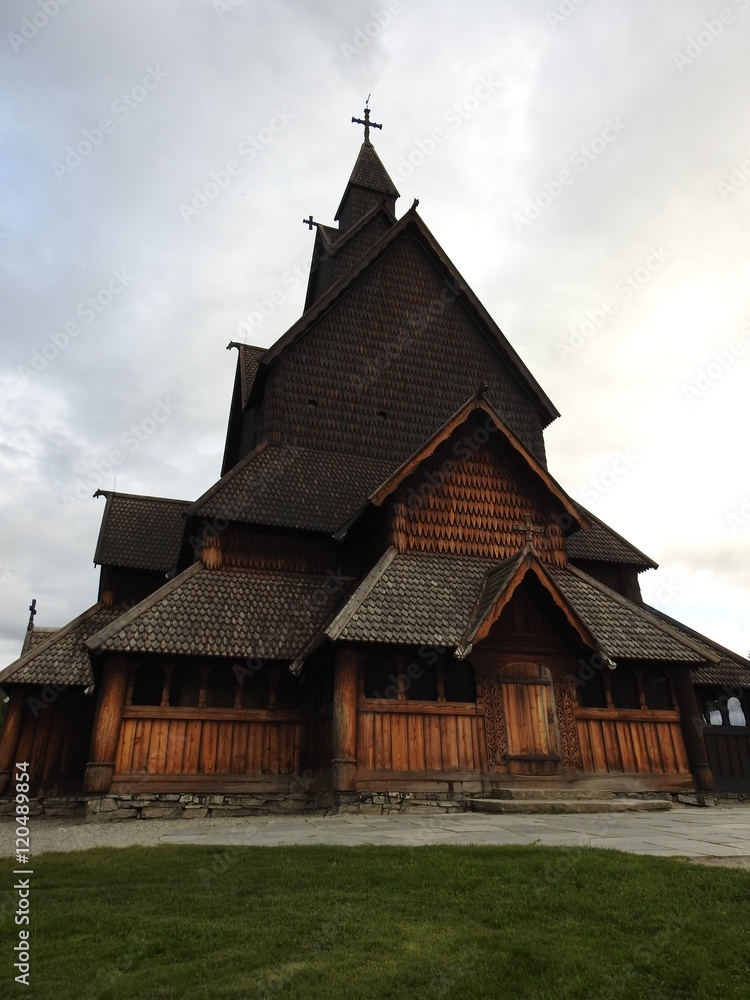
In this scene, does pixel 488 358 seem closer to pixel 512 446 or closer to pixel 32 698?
pixel 512 446

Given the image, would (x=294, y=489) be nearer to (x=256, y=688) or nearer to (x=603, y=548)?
(x=256, y=688)

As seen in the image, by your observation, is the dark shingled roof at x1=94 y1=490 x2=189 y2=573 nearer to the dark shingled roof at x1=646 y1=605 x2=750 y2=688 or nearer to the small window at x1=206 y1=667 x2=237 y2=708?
the small window at x1=206 y1=667 x2=237 y2=708

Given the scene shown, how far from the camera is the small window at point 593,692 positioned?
44.5 feet

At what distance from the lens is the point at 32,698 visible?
15.2 meters

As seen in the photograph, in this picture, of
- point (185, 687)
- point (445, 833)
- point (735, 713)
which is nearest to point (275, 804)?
point (185, 687)

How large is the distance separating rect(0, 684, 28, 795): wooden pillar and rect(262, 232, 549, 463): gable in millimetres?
8030

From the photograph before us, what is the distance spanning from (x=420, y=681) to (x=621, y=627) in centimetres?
449

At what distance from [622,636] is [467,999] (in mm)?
11515

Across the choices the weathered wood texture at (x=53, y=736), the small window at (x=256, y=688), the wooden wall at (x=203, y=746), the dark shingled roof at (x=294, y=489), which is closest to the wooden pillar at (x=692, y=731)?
the wooden wall at (x=203, y=746)

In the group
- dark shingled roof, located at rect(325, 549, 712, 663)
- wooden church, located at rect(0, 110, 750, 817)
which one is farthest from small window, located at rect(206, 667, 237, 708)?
dark shingled roof, located at rect(325, 549, 712, 663)

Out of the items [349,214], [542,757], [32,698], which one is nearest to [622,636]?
[542,757]

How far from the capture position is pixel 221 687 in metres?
13.5

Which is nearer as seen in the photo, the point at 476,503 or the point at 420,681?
the point at 420,681

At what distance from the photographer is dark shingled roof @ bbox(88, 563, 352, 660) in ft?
41.5
